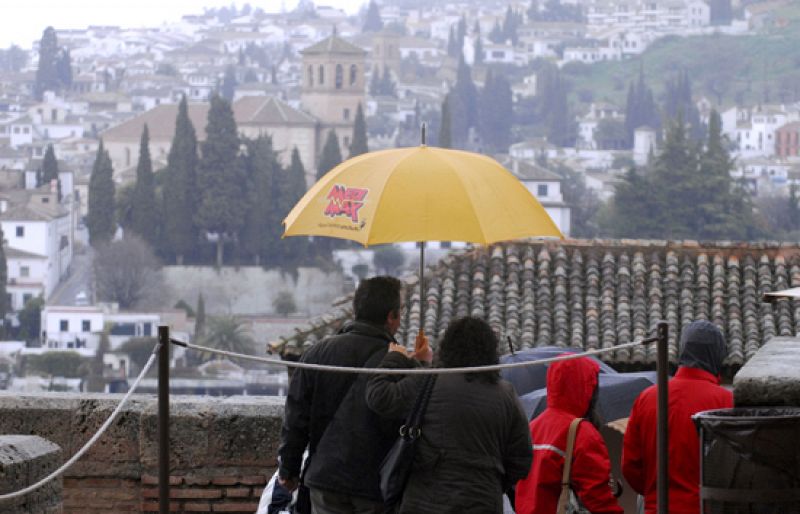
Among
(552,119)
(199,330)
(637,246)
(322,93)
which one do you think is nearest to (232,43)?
(552,119)

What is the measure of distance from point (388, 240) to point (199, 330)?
66.2 meters

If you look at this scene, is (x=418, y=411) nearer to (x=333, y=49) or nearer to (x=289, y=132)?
(x=289, y=132)

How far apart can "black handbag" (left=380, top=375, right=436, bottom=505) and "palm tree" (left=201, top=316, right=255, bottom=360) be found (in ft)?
204

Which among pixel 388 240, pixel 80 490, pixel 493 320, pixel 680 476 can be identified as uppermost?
pixel 388 240

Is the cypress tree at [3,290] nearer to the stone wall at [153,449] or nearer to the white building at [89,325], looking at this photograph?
the white building at [89,325]

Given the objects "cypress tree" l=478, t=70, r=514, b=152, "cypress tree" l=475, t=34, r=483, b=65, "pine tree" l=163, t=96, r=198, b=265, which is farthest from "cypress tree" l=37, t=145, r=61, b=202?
"cypress tree" l=475, t=34, r=483, b=65

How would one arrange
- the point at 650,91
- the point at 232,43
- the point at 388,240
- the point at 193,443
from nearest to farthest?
the point at 388,240
the point at 193,443
the point at 650,91
the point at 232,43

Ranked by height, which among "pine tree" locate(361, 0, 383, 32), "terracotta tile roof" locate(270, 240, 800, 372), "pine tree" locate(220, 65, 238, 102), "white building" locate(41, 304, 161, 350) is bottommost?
"white building" locate(41, 304, 161, 350)

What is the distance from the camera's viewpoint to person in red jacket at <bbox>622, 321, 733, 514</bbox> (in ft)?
11.0

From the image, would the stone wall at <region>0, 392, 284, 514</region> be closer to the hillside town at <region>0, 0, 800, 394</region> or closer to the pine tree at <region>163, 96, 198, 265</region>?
the hillside town at <region>0, 0, 800, 394</region>

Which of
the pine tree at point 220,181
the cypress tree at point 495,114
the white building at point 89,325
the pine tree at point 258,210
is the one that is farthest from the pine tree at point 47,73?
the white building at point 89,325

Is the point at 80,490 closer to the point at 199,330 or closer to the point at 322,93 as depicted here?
the point at 199,330

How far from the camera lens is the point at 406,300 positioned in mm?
16344

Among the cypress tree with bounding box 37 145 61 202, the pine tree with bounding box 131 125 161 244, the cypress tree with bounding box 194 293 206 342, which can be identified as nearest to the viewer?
the cypress tree with bounding box 194 293 206 342
